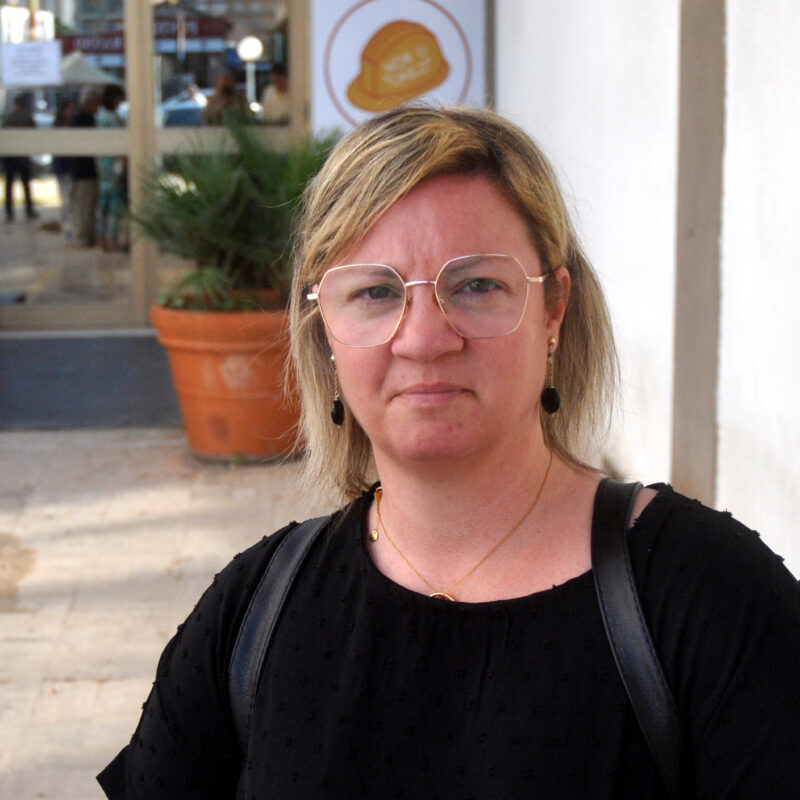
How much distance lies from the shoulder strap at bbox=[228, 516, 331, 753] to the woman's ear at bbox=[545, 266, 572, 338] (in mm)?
430

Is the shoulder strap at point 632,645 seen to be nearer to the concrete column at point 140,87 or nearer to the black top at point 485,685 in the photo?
the black top at point 485,685

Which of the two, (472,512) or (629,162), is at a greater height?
(629,162)

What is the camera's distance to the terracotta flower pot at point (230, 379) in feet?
20.2

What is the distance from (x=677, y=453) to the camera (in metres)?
3.97

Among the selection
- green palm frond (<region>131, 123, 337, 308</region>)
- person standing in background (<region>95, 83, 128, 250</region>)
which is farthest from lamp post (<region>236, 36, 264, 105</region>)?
green palm frond (<region>131, 123, 337, 308</region>)

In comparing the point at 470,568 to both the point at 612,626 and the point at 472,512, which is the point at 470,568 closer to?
the point at 472,512

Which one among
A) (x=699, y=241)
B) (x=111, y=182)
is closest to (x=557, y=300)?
(x=699, y=241)

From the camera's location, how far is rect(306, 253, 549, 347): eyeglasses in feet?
4.75

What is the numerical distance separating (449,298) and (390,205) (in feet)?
0.43

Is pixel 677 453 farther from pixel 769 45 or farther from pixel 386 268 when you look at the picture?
pixel 386 268

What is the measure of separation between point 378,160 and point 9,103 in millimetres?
8988

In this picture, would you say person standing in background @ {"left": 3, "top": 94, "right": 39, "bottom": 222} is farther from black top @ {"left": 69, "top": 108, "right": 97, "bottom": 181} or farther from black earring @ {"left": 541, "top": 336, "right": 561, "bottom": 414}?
black earring @ {"left": 541, "top": 336, "right": 561, "bottom": 414}

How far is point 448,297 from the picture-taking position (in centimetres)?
145

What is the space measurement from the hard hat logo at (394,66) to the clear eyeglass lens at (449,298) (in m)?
5.66
